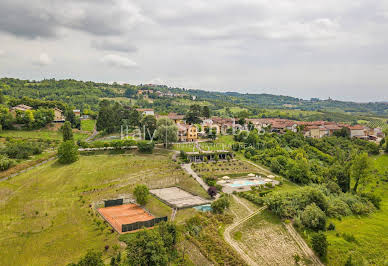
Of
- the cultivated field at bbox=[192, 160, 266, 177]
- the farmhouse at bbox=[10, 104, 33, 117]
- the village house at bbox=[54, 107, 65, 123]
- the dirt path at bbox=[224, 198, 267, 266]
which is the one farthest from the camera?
the village house at bbox=[54, 107, 65, 123]

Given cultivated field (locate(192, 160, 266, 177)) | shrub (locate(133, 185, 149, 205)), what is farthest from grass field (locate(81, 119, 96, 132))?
shrub (locate(133, 185, 149, 205))


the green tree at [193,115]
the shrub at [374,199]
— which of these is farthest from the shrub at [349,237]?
the green tree at [193,115]

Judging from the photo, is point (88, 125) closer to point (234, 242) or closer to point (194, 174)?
point (194, 174)

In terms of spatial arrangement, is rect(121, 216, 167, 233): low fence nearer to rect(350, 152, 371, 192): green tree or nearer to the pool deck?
the pool deck

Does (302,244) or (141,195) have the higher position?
(141,195)

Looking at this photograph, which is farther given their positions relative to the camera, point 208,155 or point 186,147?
point 186,147

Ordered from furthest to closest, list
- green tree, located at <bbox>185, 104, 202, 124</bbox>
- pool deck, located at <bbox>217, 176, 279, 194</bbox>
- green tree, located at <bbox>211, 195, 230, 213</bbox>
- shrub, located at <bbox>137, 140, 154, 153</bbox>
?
green tree, located at <bbox>185, 104, 202, 124</bbox>, shrub, located at <bbox>137, 140, 154, 153</bbox>, pool deck, located at <bbox>217, 176, 279, 194</bbox>, green tree, located at <bbox>211, 195, 230, 213</bbox>

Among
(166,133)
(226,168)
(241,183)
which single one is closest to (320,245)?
(241,183)
